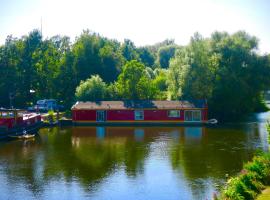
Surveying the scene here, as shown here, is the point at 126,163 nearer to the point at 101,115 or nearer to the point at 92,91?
the point at 101,115

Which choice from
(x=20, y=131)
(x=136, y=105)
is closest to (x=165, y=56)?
(x=136, y=105)

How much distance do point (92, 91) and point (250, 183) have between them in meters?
45.5

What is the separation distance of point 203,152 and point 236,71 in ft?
104

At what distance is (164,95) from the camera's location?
71000 mm

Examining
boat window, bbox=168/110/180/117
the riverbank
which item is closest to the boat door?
boat window, bbox=168/110/180/117

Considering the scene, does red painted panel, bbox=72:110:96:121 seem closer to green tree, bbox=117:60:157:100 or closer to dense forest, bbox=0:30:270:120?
dense forest, bbox=0:30:270:120

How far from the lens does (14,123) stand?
4762 cm

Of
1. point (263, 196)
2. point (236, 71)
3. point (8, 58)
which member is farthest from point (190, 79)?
point (263, 196)

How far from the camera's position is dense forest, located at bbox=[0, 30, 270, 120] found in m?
63.2

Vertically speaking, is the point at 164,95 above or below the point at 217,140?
above

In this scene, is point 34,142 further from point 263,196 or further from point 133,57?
point 133,57

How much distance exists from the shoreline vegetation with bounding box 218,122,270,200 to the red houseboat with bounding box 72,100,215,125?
3024 cm

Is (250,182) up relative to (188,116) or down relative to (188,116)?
down

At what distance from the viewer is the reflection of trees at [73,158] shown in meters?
29.1
